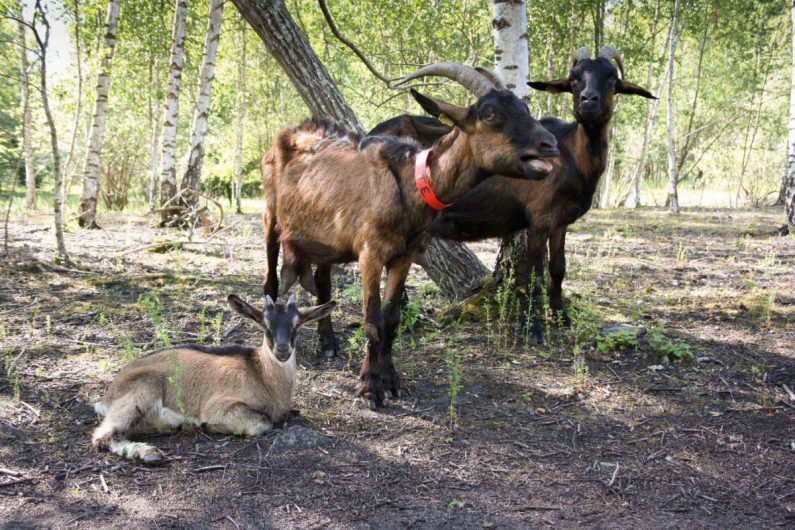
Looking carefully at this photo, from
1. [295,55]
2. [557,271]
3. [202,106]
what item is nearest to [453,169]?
[557,271]

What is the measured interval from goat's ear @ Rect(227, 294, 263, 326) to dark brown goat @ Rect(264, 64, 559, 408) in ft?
2.67

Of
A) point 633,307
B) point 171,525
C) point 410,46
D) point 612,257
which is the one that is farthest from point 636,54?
point 171,525

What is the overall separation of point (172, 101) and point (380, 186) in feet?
34.8

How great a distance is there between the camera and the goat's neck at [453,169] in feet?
14.0

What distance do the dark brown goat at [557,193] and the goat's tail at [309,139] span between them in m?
0.93

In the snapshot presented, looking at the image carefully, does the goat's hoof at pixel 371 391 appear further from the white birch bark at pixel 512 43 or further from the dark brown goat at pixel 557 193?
the white birch bark at pixel 512 43

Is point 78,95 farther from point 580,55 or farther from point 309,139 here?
point 580,55

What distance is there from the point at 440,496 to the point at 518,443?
799mm

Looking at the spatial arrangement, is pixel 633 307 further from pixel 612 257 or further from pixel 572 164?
pixel 612 257

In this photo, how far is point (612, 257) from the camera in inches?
385

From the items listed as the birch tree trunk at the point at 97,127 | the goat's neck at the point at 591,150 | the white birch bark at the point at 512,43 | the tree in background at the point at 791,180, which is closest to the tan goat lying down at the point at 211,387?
the goat's neck at the point at 591,150

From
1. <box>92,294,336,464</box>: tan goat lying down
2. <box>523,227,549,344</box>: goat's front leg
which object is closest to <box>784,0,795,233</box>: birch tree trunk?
<box>523,227,549,344</box>: goat's front leg

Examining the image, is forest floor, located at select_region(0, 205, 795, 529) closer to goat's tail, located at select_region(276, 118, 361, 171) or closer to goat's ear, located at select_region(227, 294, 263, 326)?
goat's ear, located at select_region(227, 294, 263, 326)

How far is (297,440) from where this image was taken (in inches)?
151
